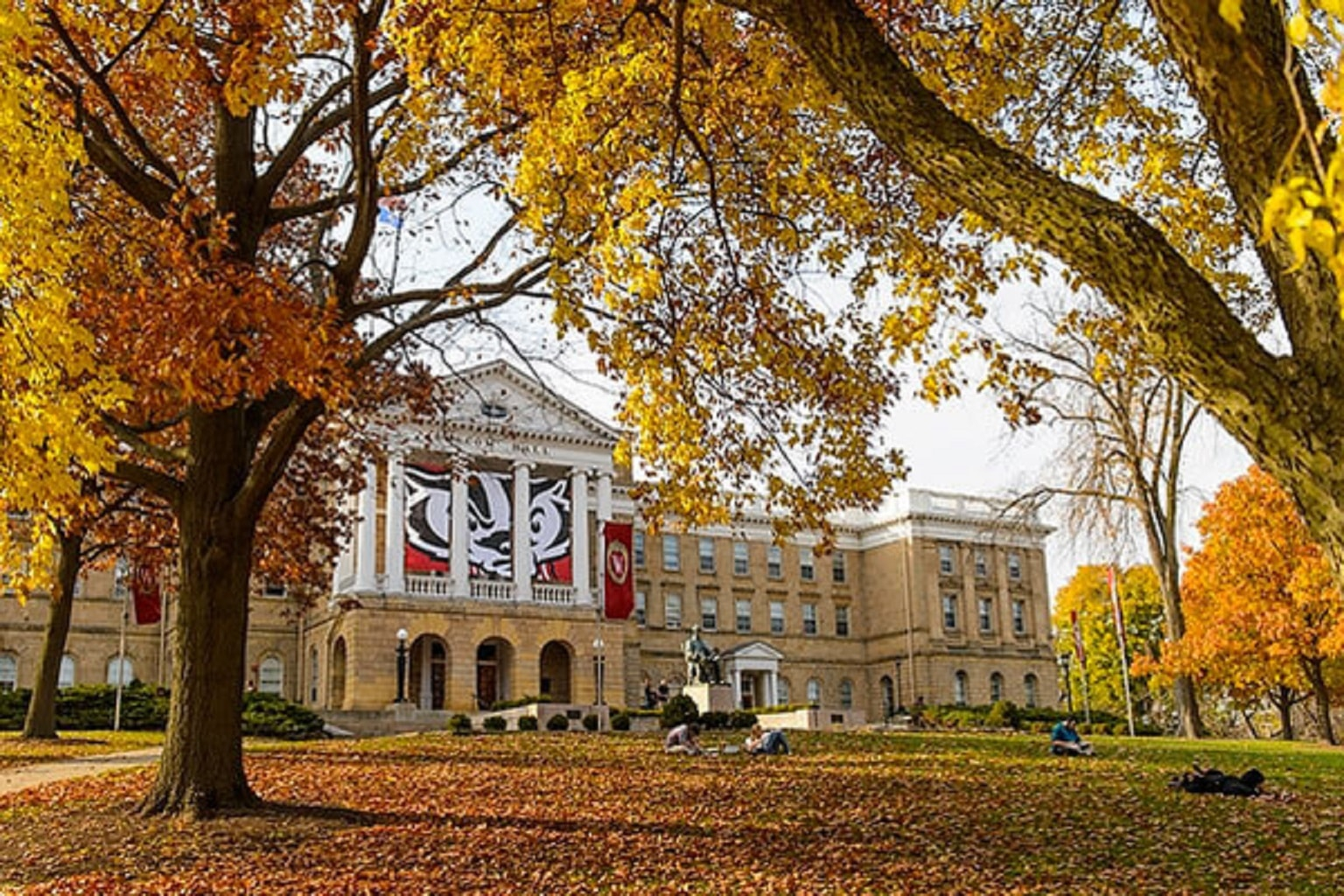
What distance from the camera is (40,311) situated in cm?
894

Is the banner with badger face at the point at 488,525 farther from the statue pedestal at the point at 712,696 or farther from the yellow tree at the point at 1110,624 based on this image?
the yellow tree at the point at 1110,624

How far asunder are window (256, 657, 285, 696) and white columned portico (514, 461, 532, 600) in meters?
11.3

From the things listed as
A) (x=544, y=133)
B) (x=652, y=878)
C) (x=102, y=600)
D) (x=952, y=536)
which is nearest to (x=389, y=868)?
(x=652, y=878)

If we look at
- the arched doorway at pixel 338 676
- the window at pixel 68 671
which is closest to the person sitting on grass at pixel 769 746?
the arched doorway at pixel 338 676

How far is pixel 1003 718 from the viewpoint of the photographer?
39562 mm

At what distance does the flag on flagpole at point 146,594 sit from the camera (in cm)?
2947

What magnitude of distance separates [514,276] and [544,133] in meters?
5.00

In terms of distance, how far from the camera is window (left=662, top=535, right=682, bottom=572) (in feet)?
219

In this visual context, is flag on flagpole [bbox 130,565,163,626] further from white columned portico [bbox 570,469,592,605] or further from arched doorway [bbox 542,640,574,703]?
arched doorway [bbox 542,640,574,703]

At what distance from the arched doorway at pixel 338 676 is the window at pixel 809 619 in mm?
27257

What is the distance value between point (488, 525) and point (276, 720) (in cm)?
1784

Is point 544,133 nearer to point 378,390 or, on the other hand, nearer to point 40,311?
point 40,311

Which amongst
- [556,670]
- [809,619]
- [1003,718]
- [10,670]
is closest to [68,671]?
[10,670]

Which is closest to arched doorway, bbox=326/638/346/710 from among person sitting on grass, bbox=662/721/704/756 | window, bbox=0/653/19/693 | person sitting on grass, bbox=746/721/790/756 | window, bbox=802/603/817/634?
window, bbox=0/653/19/693
